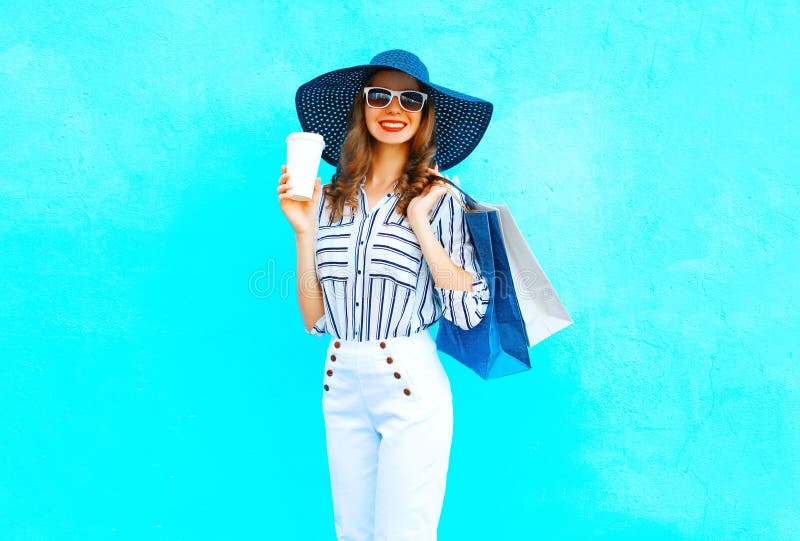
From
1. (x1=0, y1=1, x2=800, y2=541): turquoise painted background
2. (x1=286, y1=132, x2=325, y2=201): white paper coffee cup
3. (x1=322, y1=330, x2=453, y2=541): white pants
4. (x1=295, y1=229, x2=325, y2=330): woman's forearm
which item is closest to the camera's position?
(x1=286, y1=132, x2=325, y2=201): white paper coffee cup

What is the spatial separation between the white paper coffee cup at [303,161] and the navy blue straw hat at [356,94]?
1.01 ft

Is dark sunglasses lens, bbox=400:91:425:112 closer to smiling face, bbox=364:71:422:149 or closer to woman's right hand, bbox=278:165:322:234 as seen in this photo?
smiling face, bbox=364:71:422:149

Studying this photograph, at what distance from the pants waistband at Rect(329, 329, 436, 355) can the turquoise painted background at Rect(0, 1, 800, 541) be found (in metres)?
0.63

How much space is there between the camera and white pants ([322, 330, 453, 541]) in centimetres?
183

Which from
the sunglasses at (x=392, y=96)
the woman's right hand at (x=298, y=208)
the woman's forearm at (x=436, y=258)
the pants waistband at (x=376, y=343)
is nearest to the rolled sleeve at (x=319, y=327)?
the pants waistband at (x=376, y=343)

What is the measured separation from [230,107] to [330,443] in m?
1.19

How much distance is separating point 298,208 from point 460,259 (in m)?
0.47

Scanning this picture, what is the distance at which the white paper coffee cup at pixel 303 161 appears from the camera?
173 centimetres

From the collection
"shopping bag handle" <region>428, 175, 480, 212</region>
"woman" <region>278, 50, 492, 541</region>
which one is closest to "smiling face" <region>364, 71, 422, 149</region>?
"woman" <region>278, 50, 492, 541</region>

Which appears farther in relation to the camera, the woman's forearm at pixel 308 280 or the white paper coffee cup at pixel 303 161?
the woman's forearm at pixel 308 280

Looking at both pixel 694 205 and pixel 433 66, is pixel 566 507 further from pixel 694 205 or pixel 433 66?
pixel 433 66

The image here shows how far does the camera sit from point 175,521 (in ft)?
8.13

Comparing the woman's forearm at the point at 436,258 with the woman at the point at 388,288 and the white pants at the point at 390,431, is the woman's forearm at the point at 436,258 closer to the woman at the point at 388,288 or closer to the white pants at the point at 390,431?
the woman at the point at 388,288

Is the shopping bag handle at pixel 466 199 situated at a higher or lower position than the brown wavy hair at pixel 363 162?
lower
